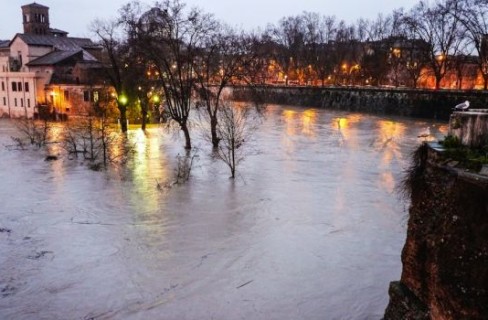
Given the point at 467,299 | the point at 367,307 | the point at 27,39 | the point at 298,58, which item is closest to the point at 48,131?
the point at 27,39

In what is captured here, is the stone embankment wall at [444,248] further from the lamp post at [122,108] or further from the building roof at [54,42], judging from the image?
the building roof at [54,42]

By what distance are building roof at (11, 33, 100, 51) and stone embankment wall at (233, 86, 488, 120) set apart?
20.9 m

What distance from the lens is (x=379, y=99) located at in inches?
2302

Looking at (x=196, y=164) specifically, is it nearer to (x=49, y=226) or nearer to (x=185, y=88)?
(x=185, y=88)

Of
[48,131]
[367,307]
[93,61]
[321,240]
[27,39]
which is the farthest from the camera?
[27,39]

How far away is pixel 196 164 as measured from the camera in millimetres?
27312

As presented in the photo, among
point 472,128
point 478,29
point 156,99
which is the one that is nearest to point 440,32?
point 478,29

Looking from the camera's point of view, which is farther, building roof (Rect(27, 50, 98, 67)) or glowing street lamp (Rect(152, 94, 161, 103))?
building roof (Rect(27, 50, 98, 67))

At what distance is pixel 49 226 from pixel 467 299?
47.7 feet

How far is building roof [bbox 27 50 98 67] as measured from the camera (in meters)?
52.8

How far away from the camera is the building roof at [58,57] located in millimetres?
52750

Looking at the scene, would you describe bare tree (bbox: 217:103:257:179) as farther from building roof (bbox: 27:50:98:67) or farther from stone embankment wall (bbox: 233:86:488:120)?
building roof (bbox: 27:50:98:67)

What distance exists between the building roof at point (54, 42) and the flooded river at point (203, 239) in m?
33.8

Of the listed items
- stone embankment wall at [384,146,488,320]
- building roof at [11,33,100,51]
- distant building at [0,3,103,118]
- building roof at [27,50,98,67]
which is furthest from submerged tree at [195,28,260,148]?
building roof at [11,33,100,51]
